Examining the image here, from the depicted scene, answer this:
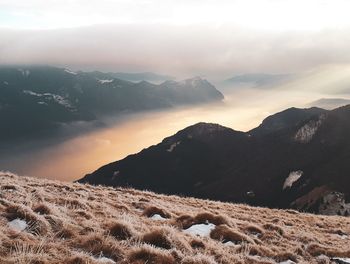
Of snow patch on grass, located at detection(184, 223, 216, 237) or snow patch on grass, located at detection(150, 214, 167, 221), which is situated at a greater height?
snow patch on grass, located at detection(150, 214, 167, 221)

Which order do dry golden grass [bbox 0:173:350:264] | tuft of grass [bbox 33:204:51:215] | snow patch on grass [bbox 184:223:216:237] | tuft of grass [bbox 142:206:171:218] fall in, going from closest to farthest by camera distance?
dry golden grass [bbox 0:173:350:264]
tuft of grass [bbox 33:204:51:215]
snow patch on grass [bbox 184:223:216:237]
tuft of grass [bbox 142:206:171:218]

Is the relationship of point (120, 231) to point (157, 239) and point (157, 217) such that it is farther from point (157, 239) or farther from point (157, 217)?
point (157, 217)

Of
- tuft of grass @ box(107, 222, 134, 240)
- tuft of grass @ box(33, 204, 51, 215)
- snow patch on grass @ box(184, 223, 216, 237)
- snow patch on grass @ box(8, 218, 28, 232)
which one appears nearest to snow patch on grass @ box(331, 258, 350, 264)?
snow patch on grass @ box(184, 223, 216, 237)

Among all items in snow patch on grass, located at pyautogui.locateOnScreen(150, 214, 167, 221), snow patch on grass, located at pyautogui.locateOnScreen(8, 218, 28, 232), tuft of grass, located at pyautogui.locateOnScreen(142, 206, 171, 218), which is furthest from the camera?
Result: tuft of grass, located at pyautogui.locateOnScreen(142, 206, 171, 218)

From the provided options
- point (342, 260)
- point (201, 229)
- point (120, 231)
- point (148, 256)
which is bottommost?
point (342, 260)

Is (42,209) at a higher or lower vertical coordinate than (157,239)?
higher

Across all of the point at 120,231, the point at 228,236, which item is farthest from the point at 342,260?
the point at 120,231

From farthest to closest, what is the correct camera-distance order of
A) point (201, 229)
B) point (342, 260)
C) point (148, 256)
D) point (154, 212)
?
point (154, 212)
point (201, 229)
point (342, 260)
point (148, 256)

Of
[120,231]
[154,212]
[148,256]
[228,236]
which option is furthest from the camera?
[154,212]

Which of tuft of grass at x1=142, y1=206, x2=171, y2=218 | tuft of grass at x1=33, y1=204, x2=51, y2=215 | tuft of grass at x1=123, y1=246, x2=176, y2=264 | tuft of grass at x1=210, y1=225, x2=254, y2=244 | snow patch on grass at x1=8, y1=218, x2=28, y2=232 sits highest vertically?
tuft of grass at x1=33, y1=204, x2=51, y2=215

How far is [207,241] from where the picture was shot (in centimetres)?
1455

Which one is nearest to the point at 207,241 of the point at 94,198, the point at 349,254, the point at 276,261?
the point at 276,261

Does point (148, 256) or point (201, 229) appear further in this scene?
point (201, 229)

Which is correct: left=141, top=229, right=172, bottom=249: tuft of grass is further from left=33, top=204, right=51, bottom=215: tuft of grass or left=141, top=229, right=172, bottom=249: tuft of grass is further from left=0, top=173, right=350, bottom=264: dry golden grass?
left=33, top=204, right=51, bottom=215: tuft of grass
